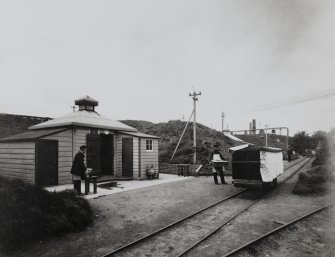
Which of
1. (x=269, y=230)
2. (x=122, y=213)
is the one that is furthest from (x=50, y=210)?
(x=269, y=230)

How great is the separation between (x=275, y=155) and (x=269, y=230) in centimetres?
686

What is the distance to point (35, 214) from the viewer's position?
19.1 feet

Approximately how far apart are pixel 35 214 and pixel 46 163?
5.92m

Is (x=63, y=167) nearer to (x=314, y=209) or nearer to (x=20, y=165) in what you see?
(x=20, y=165)

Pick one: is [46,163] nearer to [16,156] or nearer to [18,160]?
[18,160]

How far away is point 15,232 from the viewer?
17.4 feet

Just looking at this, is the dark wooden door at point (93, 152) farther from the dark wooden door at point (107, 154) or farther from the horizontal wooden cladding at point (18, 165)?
the horizontal wooden cladding at point (18, 165)

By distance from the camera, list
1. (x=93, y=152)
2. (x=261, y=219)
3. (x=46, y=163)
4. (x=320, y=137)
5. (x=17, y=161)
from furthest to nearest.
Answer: (x=320, y=137) < (x=93, y=152) < (x=17, y=161) < (x=46, y=163) < (x=261, y=219)

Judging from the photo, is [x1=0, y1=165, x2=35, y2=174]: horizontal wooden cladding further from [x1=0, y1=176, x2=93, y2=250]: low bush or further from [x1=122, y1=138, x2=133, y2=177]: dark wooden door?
[x1=122, y1=138, x2=133, y2=177]: dark wooden door

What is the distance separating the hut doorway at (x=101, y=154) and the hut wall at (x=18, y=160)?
303 cm

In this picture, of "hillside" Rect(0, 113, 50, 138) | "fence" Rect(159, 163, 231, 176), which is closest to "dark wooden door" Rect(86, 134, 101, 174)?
"fence" Rect(159, 163, 231, 176)

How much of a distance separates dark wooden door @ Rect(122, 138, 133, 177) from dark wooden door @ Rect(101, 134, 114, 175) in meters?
0.71

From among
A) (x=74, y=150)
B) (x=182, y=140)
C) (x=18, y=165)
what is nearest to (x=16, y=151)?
(x=18, y=165)

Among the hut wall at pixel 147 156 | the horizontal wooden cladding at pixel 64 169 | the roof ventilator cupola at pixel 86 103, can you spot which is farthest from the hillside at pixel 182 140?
the horizontal wooden cladding at pixel 64 169
